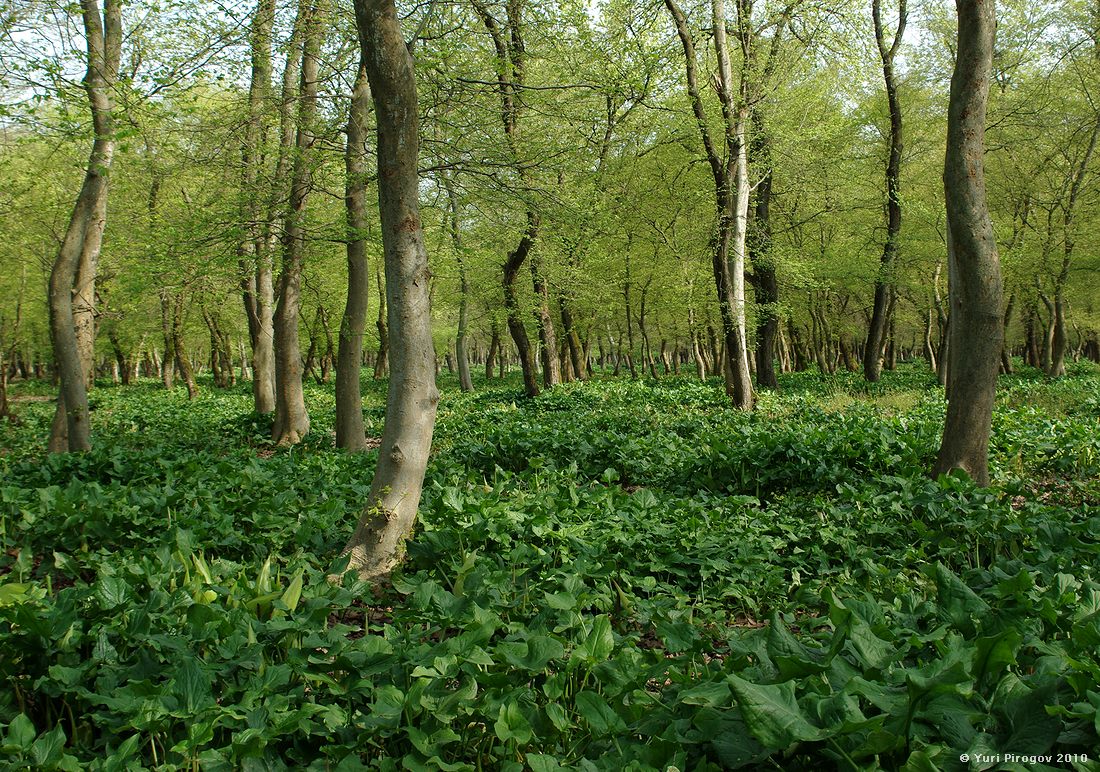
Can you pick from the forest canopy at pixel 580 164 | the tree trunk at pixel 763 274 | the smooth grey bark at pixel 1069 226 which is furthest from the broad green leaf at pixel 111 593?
the smooth grey bark at pixel 1069 226

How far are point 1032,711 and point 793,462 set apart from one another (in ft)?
18.2

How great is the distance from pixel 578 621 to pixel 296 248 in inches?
378

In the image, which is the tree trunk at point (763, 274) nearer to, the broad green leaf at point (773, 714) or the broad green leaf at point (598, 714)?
the broad green leaf at point (598, 714)

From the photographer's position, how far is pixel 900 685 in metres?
2.25

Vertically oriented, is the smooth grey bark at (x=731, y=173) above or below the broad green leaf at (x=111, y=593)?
above

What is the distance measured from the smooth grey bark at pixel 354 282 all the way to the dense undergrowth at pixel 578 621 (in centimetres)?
327

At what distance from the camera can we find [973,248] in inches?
244

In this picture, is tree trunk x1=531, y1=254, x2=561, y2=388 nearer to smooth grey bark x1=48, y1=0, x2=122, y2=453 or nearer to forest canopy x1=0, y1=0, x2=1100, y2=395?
forest canopy x1=0, y1=0, x2=1100, y2=395

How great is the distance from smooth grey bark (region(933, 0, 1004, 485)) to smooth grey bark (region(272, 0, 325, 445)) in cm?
753

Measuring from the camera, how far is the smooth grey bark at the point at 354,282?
952cm

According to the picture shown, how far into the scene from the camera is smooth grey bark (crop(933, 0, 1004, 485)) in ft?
20.0

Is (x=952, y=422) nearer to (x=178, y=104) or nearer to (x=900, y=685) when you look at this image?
(x=900, y=685)

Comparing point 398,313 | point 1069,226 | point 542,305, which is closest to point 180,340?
point 542,305

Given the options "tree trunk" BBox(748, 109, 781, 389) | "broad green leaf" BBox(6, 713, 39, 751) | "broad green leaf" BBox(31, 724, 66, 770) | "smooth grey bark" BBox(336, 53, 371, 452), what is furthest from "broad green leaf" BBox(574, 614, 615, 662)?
"tree trunk" BBox(748, 109, 781, 389)
